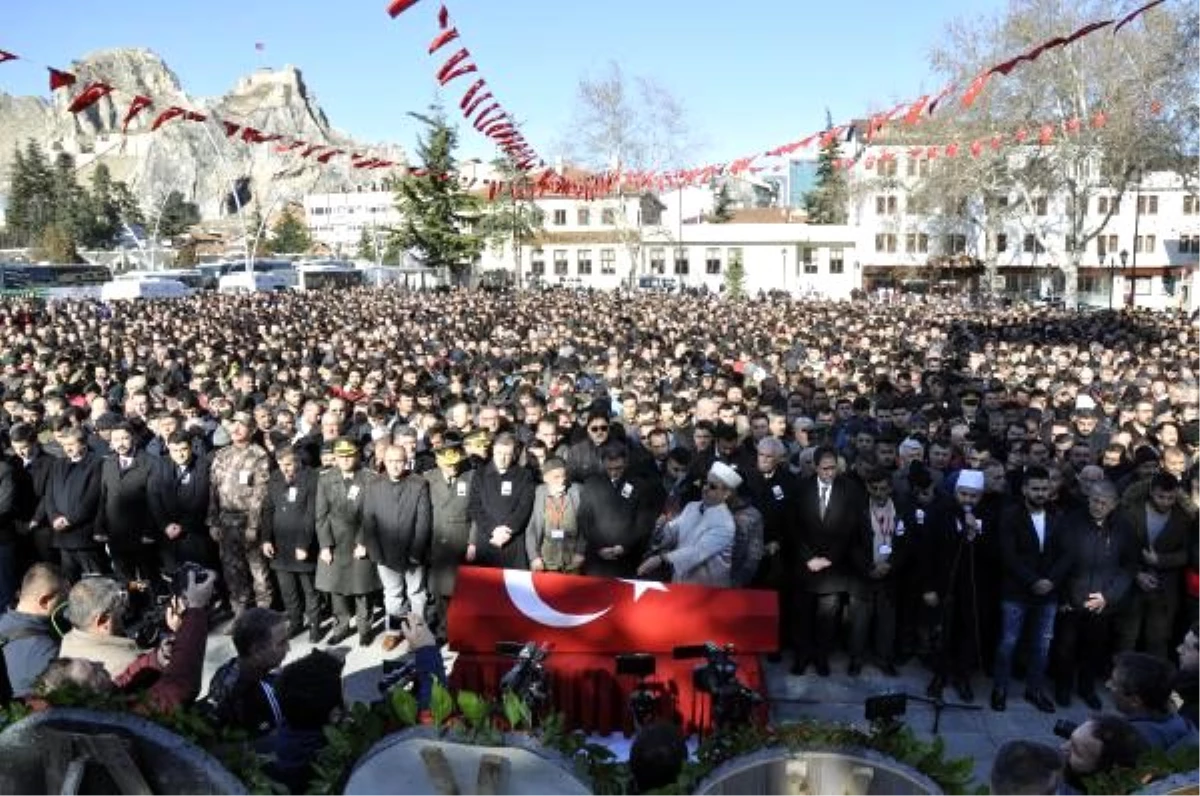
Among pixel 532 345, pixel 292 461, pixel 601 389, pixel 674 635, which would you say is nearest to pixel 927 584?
pixel 674 635

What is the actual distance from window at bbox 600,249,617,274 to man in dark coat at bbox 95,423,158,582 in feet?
201

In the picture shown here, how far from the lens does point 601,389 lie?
1363 centimetres

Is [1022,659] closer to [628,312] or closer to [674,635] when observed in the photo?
[674,635]

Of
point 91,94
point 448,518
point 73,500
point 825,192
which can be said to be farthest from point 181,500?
point 825,192

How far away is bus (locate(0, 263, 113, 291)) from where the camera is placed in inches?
1906

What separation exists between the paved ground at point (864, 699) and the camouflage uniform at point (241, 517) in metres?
0.51

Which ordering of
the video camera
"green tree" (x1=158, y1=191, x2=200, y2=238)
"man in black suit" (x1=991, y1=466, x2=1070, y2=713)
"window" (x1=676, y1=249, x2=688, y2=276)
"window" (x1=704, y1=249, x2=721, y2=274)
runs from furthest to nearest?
"green tree" (x1=158, y1=191, x2=200, y2=238), "window" (x1=676, y1=249, x2=688, y2=276), "window" (x1=704, y1=249, x2=721, y2=274), "man in black suit" (x1=991, y1=466, x2=1070, y2=713), the video camera

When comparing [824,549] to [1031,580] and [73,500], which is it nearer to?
[1031,580]

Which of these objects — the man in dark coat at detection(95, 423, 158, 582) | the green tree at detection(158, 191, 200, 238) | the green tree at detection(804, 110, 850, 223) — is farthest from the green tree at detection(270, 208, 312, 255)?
the man in dark coat at detection(95, 423, 158, 582)

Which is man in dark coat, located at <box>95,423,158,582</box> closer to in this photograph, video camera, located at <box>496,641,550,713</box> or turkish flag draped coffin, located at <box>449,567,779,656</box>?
turkish flag draped coffin, located at <box>449,567,779,656</box>

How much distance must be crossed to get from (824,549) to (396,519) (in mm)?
2888

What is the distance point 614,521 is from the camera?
6.38 m

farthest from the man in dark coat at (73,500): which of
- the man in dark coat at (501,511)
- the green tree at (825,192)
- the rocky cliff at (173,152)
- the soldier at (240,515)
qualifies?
the rocky cliff at (173,152)

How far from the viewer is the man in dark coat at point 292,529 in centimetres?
686
